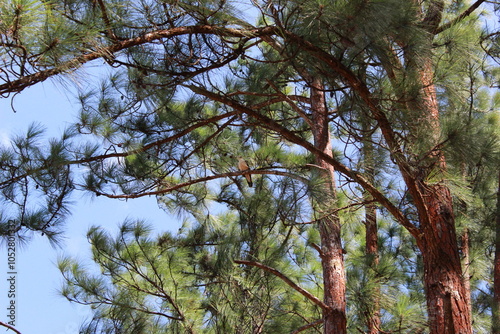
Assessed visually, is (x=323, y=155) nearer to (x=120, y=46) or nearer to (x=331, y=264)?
(x=120, y=46)

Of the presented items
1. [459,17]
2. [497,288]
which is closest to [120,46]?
[459,17]

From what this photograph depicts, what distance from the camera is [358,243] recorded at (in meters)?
5.18

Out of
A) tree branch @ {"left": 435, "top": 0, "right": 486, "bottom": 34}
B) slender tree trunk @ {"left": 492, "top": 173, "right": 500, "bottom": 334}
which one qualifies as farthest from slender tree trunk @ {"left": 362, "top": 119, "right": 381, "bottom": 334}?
slender tree trunk @ {"left": 492, "top": 173, "right": 500, "bottom": 334}

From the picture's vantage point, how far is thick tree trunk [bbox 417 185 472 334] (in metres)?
2.36

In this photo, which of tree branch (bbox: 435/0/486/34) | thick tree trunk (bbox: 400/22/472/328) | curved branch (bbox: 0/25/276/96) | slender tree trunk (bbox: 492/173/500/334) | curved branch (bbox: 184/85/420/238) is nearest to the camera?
curved branch (bbox: 0/25/276/96)

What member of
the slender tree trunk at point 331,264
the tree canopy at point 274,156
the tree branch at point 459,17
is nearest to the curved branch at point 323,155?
the tree canopy at point 274,156

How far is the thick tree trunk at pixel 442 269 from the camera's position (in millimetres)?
2359

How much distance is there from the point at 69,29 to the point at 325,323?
215cm

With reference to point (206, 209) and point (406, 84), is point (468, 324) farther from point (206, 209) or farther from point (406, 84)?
point (206, 209)

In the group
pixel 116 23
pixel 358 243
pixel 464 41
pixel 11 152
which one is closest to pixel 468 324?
pixel 464 41

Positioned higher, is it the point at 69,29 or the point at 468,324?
the point at 69,29

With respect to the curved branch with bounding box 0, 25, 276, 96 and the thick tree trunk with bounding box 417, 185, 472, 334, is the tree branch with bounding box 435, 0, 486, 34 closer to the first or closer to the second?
the thick tree trunk with bounding box 417, 185, 472, 334

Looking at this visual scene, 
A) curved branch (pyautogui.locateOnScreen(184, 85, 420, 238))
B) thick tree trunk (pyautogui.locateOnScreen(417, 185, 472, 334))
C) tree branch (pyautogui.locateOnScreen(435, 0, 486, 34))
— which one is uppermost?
tree branch (pyautogui.locateOnScreen(435, 0, 486, 34))

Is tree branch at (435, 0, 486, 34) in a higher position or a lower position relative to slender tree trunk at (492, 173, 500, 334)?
higher
